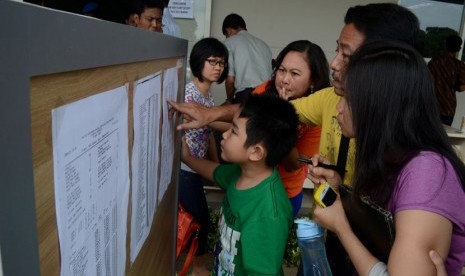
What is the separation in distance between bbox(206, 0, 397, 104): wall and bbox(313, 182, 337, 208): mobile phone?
11.4 ft

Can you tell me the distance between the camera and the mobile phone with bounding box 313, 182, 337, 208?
3.62 ft

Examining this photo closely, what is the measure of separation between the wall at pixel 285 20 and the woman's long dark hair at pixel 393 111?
360 cm

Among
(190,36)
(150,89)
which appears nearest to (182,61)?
(150,89)

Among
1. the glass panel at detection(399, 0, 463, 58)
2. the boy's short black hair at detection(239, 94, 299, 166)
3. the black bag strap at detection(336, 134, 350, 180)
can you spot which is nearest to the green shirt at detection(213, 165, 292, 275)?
the boy's short black hair at detection(239, 94, 299, 166)

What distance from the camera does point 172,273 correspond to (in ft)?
5.49

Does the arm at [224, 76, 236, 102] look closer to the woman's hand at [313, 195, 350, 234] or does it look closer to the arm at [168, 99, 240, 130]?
the arm at [168, 99, 240, 130]

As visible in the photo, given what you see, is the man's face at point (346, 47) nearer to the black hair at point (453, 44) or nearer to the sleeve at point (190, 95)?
the sleeve at point (190, 95)

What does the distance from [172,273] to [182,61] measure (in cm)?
93

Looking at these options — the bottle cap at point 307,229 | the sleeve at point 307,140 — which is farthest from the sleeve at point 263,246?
the sleeve at point 307,140

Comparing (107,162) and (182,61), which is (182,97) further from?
(107,162)

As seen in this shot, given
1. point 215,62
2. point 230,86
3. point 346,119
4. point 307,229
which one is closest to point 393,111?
point 346,119

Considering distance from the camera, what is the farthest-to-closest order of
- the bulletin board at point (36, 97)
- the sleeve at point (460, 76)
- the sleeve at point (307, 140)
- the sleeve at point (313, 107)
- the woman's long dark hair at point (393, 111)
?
the sleeve at point (460, 76)
the sleeve at point (307, 140)
the sleeve at point (313, 107)
the woman's long dark hair at point (393, 111)
the bulletin board at point (36, 97)

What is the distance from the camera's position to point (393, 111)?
3.00 ft

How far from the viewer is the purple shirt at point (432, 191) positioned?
787mm
